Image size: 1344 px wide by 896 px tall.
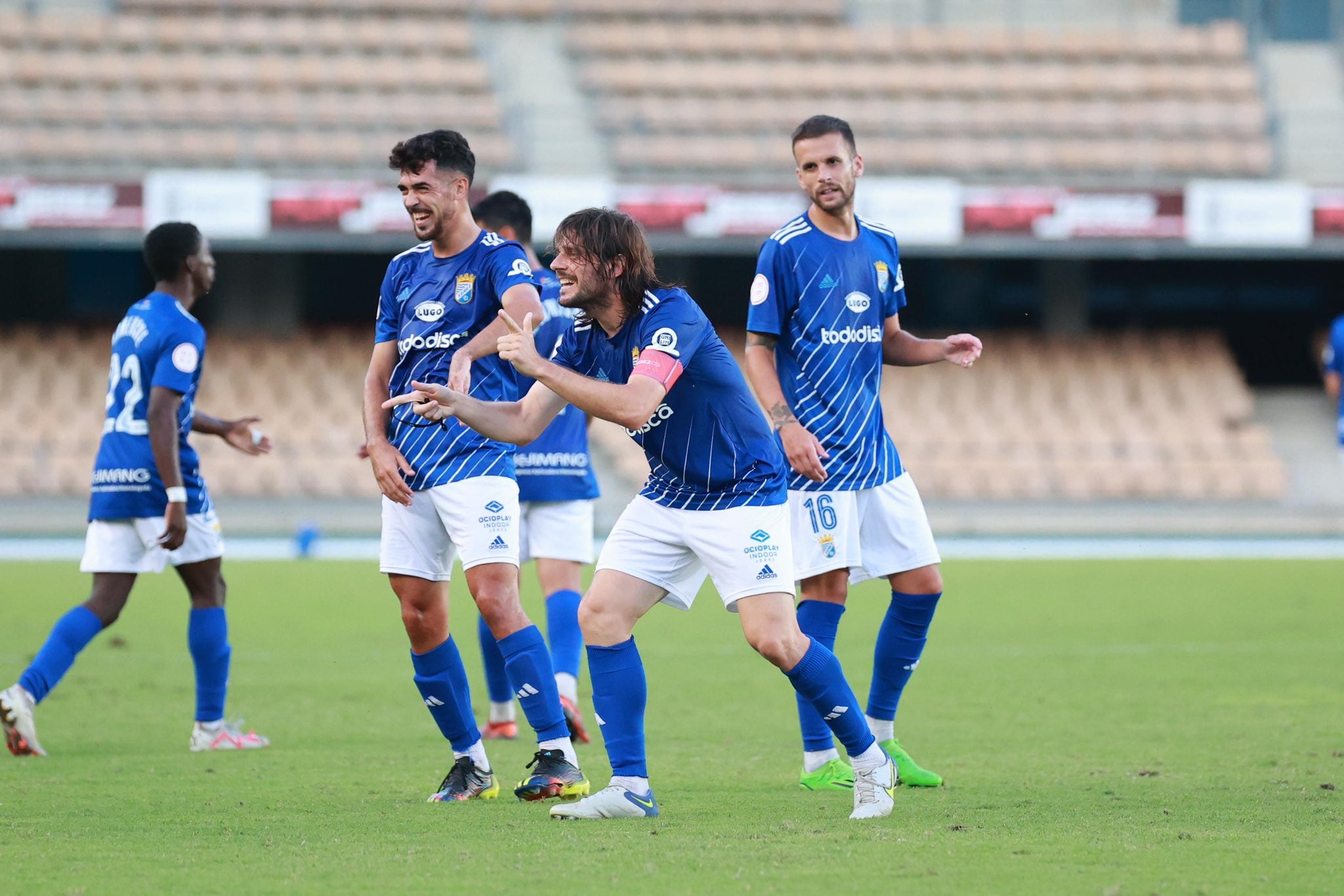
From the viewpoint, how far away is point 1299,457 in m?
23.7

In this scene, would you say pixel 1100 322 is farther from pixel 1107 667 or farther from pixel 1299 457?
pixel 1107 667

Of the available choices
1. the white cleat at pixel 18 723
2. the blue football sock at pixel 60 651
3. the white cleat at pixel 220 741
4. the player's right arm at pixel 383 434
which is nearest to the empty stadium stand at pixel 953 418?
the blue football sock at pixel 60 651

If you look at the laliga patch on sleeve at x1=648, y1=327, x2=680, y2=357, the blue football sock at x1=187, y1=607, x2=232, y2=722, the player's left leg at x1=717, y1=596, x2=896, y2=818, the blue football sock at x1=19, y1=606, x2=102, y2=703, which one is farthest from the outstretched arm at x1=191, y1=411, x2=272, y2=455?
the player's left leg at x1=717, y1=596, x2=896, y2=818

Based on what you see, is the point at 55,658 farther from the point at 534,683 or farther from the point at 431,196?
the point at 431,196

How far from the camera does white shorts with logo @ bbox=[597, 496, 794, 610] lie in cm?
482

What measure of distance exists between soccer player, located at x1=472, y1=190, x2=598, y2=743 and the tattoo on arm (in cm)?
171

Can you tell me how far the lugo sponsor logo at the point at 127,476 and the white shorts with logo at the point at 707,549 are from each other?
8.60ft

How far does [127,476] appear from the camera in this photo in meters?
6.68

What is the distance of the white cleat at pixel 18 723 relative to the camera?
20.7 ft

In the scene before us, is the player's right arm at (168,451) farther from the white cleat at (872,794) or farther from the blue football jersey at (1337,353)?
the blue football jersey at (1337,353)

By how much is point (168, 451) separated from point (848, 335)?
9.15ft

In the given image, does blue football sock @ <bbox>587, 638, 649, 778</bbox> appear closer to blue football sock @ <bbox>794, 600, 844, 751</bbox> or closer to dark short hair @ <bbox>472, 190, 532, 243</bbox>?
blue football sock @ <bbox>794, 600, 844, 751</bbox>

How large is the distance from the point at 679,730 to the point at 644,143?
57.9 feet

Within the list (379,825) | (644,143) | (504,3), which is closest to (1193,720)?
(379,825)
